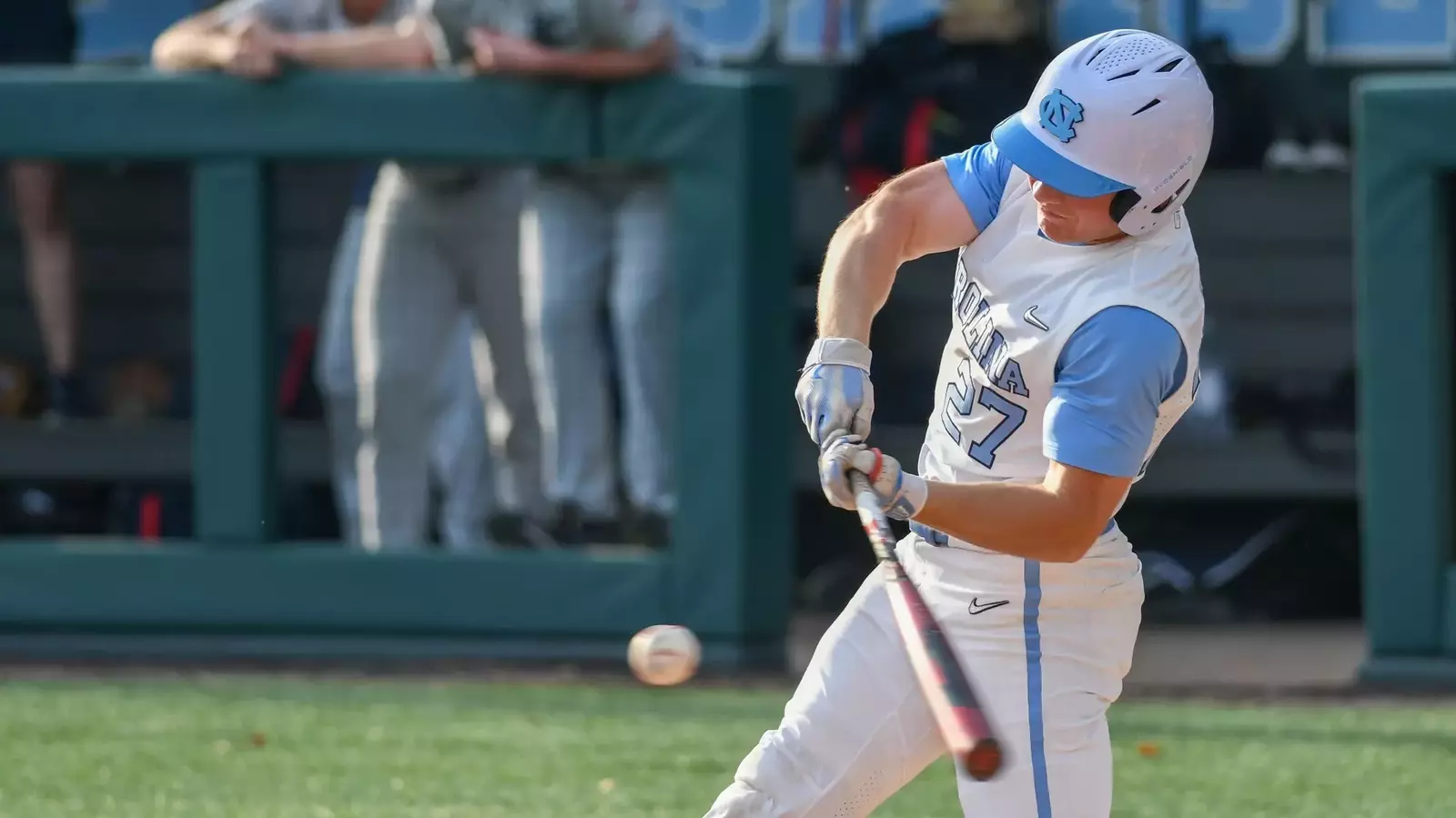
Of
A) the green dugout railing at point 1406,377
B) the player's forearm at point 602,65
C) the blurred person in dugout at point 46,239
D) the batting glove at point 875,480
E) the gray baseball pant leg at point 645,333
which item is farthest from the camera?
the blurred person in dugout at point 46,239

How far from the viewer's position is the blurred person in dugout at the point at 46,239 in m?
7.05

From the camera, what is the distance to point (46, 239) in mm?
7625

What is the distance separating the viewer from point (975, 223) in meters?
3.54

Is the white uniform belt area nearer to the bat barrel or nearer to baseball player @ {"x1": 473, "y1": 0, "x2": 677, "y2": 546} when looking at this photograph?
the bat barrel

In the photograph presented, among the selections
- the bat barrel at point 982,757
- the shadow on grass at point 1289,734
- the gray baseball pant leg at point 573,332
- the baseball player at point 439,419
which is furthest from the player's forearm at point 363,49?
the bat barrel at point 982,757

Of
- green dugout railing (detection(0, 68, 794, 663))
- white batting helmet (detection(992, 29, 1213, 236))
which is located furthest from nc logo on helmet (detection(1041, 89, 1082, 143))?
green dugout railing (detection(0, 68, 794, 663))

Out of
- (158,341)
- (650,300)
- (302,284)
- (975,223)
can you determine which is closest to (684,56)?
(650,300)

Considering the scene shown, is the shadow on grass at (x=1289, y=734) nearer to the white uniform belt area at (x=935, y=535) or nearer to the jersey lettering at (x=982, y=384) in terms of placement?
the white uniform belt area at (x=935, y=535)

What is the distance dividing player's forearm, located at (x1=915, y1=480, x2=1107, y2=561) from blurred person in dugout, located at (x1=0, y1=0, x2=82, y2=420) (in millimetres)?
4372

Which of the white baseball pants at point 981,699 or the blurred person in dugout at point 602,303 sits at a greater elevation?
the white baseball pants at point 981,699

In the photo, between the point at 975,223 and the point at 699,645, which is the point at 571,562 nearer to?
the point at 699,645

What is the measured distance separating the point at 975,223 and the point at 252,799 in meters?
2.14

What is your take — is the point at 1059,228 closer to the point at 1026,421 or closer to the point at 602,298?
the point at 1026,421

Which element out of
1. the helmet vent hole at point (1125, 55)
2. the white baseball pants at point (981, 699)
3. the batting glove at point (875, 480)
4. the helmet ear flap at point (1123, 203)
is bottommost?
the white baseball pants at point (981, 699)
